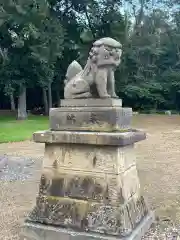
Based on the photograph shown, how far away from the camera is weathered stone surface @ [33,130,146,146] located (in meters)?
3.57

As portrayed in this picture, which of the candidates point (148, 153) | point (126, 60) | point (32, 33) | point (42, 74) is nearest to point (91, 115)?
point (148, 153)

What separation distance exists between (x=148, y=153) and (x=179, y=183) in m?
3.66

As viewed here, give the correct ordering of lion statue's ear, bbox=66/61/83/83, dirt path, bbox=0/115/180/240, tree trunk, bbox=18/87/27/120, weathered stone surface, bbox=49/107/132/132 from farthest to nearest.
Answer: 1. tree trunk, bbox=18/87/27/120
2. dirt path, bbox=0/115/180/240
3. lion statue's ear, bbox=66/61/83/83
4. weathered stone surface, bbox=49/107/132/132

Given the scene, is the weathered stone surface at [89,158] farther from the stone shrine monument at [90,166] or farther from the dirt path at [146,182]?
the dirt path at [146,182]

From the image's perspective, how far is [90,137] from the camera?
12.0 ft

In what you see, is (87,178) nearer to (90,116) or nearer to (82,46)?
(90,116)

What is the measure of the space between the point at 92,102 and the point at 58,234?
1.48 meters

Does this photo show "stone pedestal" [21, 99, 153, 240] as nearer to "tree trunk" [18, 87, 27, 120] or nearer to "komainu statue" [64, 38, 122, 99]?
"komainu statue" [64, 38, 122, 99]

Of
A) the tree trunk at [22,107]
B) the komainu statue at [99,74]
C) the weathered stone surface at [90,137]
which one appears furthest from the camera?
the tree trunk at [22,107]

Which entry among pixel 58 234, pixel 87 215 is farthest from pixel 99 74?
pixel 58 234

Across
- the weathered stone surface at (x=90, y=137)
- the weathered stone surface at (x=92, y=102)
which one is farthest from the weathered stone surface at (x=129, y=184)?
the weathered stone surface at (x=92, y=102)

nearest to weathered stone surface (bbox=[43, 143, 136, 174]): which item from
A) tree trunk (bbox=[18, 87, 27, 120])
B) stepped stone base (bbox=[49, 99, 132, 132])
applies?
stepped stone base (bbox=[49, 99, 132, 132])

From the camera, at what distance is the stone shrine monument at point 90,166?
366 cm

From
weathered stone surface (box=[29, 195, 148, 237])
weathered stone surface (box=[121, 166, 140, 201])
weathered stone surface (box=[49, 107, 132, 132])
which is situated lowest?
weathered stone surface (box=[29, 195, 148, 237])
